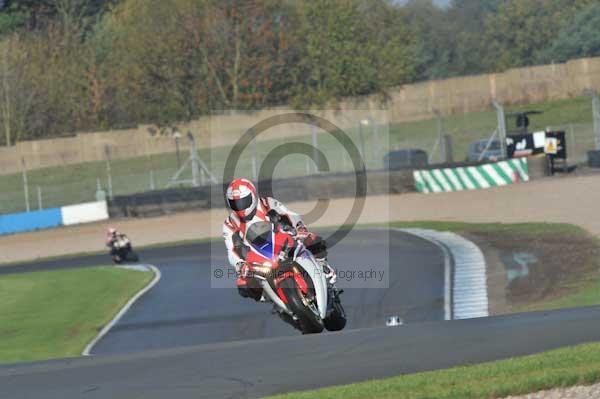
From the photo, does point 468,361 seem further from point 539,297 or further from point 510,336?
point 539,297

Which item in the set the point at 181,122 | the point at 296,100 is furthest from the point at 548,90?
the point at 181,122

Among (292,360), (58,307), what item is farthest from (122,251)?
(292,360)

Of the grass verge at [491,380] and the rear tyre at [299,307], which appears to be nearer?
the grass verge at [491,380]

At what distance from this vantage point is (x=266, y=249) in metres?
10.8

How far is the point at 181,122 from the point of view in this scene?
57000 mm

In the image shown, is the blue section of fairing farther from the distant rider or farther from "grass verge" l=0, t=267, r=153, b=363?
the distant rider

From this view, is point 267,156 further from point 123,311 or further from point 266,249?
point 266,249

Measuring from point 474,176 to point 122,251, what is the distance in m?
12.3

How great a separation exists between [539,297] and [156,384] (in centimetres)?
889

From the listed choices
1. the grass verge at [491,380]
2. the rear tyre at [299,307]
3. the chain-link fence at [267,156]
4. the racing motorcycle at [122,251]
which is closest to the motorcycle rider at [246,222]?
the rear tyre at [299,307]

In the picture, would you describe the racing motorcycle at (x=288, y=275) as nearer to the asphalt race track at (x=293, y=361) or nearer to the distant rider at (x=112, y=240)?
the asphalt race track at (x=293, y=361)

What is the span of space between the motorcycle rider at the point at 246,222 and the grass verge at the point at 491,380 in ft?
10.7

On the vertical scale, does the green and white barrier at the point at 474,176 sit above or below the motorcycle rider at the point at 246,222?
below

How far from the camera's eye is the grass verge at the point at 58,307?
1614cm
